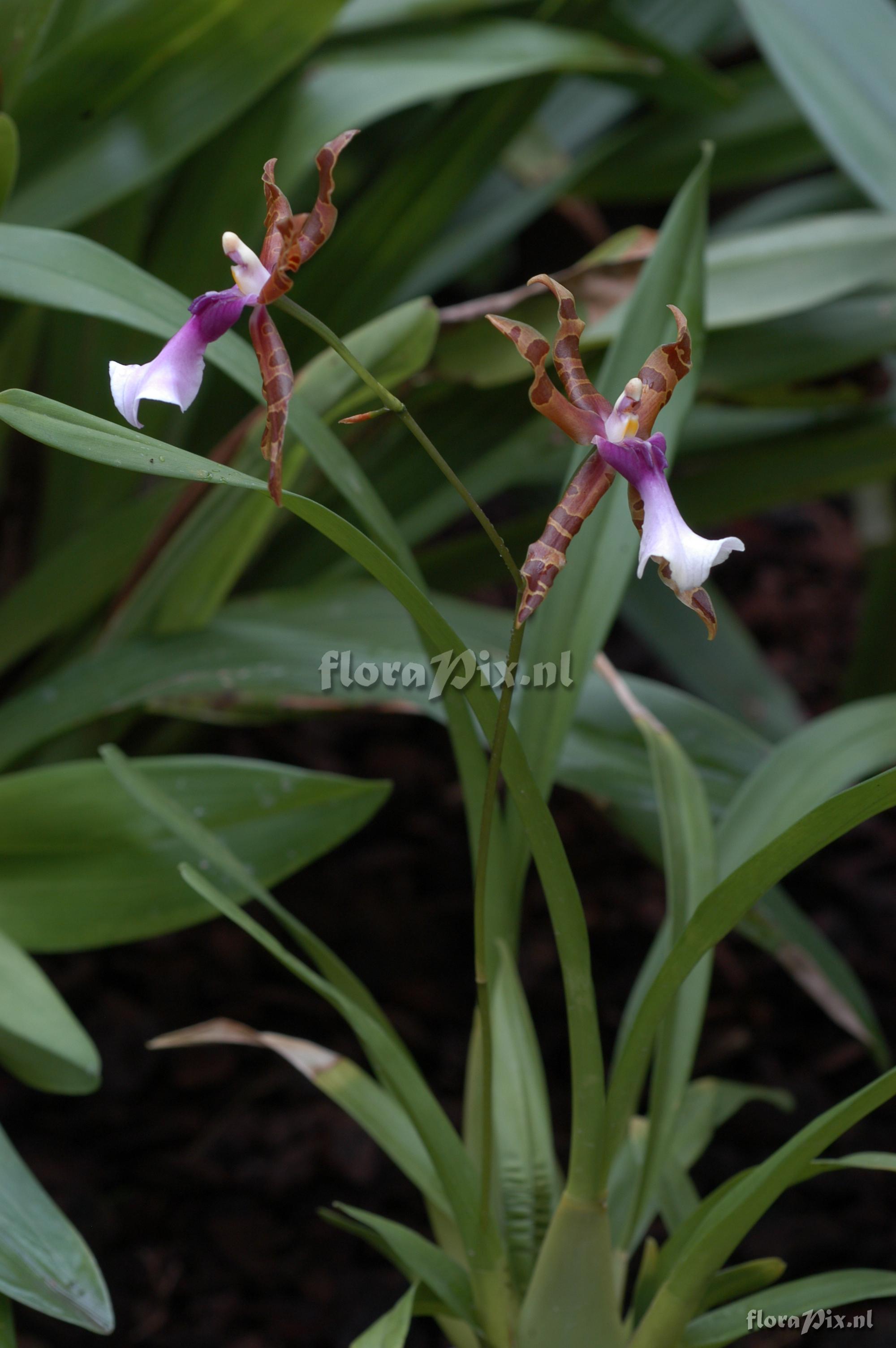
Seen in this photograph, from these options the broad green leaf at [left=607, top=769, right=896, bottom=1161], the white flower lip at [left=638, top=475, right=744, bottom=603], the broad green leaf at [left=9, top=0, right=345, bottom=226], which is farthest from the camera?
the broad green leaf at [left=9, top=0, right=345, bottom=226]

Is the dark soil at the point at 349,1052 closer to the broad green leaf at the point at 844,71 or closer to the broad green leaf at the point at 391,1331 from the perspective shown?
the broad green leaf at the point at 391,1331

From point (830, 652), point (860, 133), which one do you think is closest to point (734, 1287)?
point (860, 133)

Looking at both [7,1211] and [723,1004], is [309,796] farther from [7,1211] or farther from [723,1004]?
[723,1004]

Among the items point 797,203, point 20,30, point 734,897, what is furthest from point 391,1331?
point 797,203

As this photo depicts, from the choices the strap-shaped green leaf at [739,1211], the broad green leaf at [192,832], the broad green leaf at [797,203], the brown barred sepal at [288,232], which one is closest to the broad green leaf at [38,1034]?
the broad green leaf at [192,832]

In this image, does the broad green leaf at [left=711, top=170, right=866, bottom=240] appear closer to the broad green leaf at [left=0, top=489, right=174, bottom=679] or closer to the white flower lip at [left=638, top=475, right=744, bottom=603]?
the broad green leaf at [left=0, top=489, right=174, bottom=679]

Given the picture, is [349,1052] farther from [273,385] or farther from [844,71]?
[844,71]

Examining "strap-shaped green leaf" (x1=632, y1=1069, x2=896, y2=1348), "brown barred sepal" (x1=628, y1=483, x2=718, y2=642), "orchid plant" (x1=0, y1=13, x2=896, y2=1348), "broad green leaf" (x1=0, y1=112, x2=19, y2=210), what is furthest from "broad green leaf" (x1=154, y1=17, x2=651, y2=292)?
"strap-shaped green leaf" (x1=632, y1=1069, x2=896, y2=1348)
